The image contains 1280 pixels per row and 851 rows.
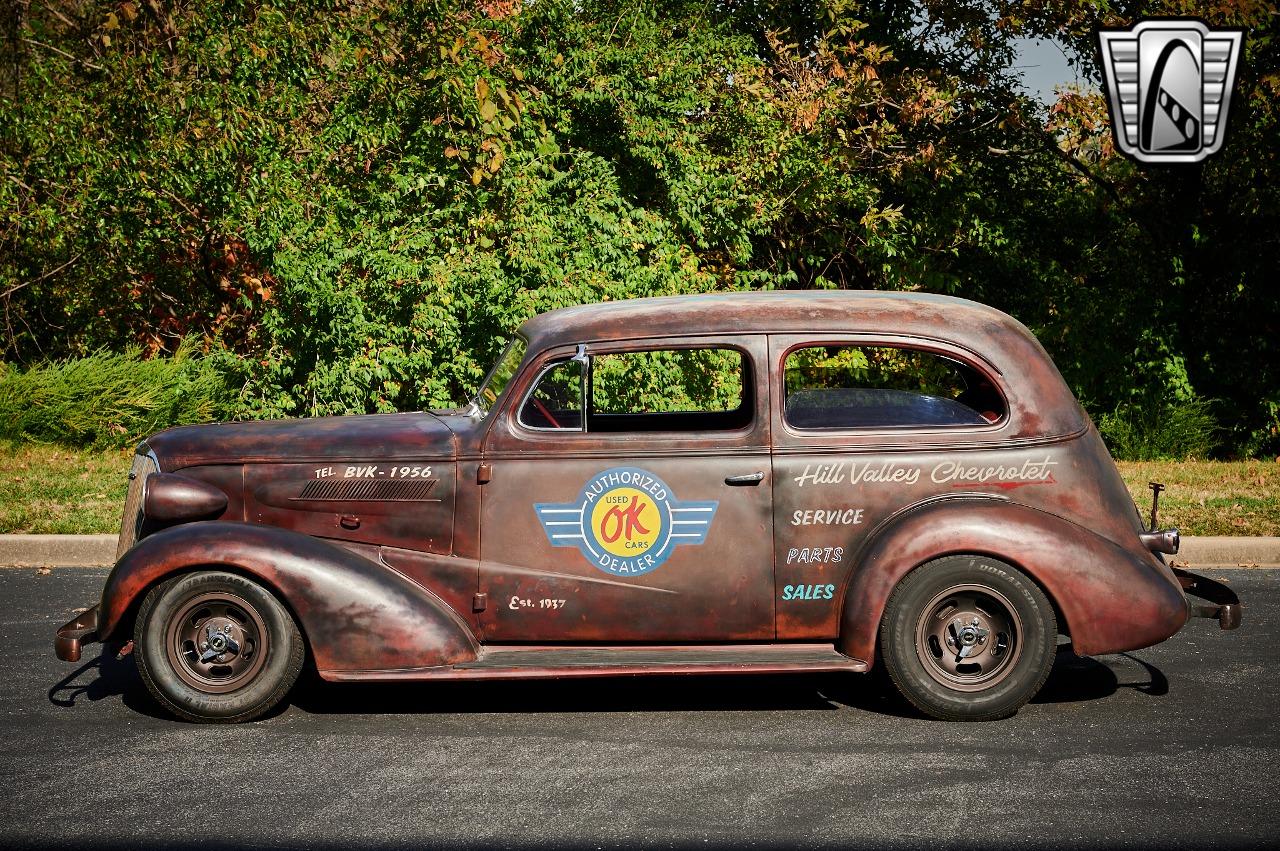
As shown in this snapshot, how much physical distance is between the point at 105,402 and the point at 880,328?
10086 mm

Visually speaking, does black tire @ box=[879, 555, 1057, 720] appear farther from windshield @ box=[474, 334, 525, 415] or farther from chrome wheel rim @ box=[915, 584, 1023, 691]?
windshield @ box=[474, 334, 525, 415]

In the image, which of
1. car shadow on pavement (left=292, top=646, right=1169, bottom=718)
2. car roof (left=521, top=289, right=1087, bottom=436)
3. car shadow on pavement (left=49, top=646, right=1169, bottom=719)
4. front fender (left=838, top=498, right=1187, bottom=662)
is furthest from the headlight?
front fender (left=838, top=498, right=1187, bottom=662)

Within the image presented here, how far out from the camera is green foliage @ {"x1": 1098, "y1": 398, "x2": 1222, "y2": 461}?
530 inches

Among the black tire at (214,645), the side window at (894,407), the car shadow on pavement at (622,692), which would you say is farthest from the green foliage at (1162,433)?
the black tire at (214,645)

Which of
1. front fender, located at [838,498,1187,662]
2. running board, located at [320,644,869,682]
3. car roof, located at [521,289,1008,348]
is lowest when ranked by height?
running board, located at [320,644,869,682]

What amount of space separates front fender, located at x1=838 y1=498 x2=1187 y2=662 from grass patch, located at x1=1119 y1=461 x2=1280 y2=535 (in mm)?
4120

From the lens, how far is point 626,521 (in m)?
5.53

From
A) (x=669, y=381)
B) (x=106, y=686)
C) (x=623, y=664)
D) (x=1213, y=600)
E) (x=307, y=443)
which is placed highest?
(x=669, y=381)

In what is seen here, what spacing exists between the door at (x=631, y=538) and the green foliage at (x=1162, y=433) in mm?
9167

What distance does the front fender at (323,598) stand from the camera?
534 cm

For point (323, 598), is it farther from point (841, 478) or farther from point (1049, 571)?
point (1049, 571)

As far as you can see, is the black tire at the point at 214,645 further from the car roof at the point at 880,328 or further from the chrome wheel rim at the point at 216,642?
the car roof at the point at 880,328

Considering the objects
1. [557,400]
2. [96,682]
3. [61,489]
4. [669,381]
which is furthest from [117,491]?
[557,400]

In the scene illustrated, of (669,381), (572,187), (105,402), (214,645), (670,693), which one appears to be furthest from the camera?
(105,402)
